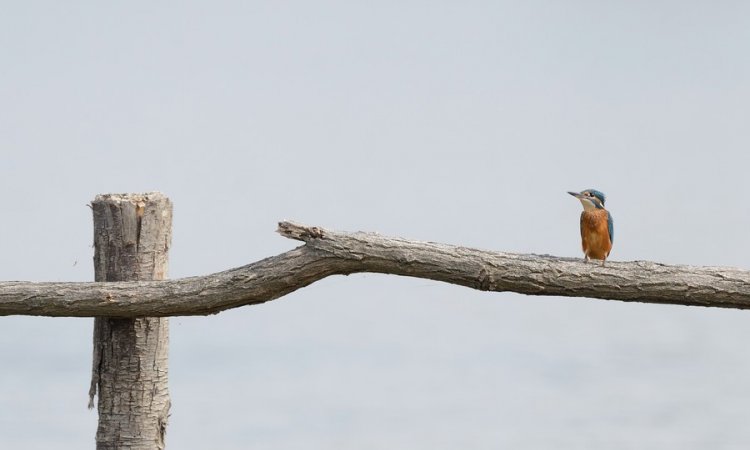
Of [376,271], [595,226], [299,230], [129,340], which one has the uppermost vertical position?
[595,226]

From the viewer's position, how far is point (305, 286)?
469cm

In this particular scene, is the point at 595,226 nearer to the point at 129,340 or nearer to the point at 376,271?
the point at 376,271

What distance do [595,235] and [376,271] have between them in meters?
1.39

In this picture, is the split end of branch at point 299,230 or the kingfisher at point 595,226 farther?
the kingfisher at point 595,226

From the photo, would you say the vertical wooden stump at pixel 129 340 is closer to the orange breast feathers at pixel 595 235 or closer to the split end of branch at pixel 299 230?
the split end of branch at pixel 299 230

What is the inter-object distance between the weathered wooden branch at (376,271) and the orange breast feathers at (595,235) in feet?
1.41

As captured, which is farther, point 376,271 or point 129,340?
point 129,340

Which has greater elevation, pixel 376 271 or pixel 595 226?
pixel 595 226

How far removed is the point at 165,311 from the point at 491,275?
168cm

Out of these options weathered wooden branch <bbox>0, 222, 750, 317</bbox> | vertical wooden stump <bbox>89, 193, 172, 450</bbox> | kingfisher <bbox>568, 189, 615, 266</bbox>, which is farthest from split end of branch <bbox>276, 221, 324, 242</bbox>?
kingfisher <bbox>568, 189, 615, 266</bbox>

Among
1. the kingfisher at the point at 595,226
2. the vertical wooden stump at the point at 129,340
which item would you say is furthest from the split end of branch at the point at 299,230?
the kingfisher at the point at 595,226

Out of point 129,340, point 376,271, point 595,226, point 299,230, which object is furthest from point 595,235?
point 129,340

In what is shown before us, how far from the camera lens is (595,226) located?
5301 millimetres

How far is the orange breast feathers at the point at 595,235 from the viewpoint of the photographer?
521cm
